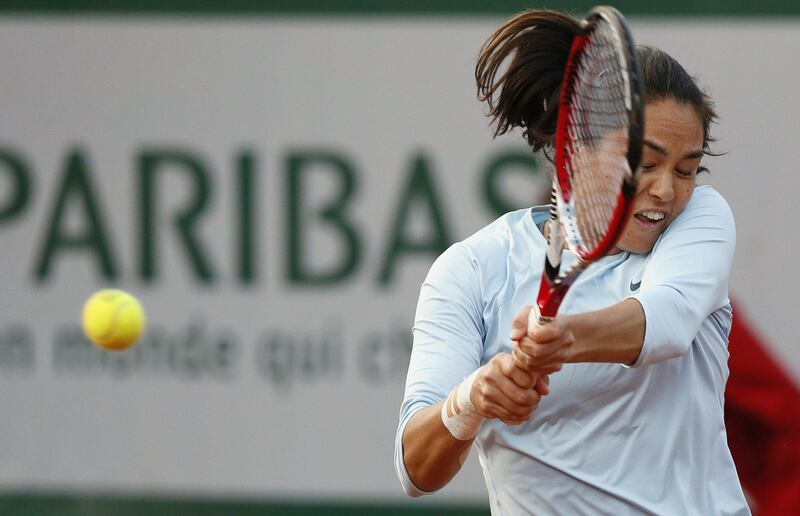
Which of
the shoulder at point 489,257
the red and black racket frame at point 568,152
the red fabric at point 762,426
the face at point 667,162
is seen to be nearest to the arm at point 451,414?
the red and black racket frame at point 568,152

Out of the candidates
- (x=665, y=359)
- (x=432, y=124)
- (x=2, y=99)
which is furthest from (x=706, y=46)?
(x=665, y=359)

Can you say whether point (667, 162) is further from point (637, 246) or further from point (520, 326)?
point (520, 326)

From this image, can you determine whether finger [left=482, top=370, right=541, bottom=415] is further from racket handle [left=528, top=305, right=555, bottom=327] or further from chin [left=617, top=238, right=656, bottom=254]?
chin [left=617, top=238, right=656, bottom=254]

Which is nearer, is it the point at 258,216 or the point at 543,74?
the point at 543,74

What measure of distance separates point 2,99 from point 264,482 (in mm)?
1604

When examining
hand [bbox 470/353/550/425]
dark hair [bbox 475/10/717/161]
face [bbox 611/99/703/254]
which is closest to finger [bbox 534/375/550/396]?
hand [bbox 470/353/550/425]

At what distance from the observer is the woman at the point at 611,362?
6.28 feet

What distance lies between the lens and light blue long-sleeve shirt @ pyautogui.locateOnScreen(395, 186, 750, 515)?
1926 millimetres

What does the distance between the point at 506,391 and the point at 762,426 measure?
1.51m

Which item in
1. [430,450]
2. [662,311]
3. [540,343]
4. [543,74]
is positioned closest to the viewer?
[540,343]

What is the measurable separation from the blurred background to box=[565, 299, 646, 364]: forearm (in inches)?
109

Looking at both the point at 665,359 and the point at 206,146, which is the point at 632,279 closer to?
the point at 665,359

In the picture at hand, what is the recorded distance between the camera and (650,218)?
6.49 ft

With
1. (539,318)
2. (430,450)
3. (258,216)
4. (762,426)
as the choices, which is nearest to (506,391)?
(539,318)
